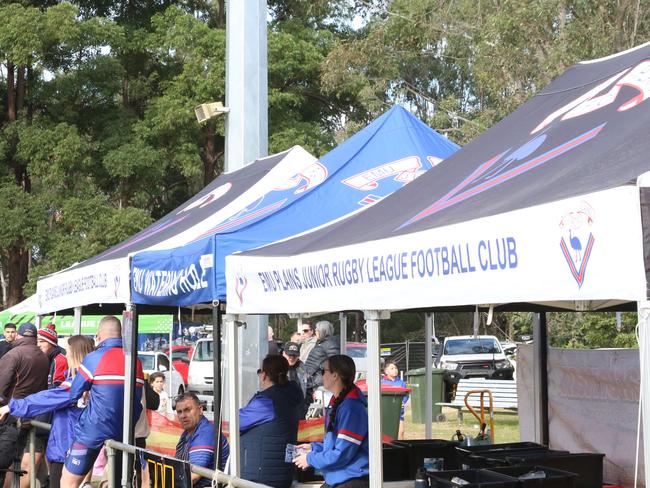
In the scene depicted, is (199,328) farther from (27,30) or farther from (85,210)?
(27,30)

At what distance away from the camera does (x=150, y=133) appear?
32.1m

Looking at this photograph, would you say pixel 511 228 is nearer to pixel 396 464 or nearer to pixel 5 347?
pixel 396 464

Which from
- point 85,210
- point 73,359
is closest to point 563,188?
point 73,359

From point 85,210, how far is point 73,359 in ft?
74.8

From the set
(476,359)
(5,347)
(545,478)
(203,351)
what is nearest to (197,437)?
(545,478)

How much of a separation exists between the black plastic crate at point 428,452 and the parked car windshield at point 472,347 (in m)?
22.1

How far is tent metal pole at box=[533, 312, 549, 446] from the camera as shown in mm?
9008

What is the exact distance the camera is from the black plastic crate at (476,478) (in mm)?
5250

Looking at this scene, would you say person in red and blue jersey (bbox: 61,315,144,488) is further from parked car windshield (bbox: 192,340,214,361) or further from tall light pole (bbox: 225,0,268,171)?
parked car windshield (bbox: 192,340,214,361)

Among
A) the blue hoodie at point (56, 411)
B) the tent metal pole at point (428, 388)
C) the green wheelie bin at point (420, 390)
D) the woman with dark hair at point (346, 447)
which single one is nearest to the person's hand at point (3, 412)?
the blue hoodie at point (56, 411)

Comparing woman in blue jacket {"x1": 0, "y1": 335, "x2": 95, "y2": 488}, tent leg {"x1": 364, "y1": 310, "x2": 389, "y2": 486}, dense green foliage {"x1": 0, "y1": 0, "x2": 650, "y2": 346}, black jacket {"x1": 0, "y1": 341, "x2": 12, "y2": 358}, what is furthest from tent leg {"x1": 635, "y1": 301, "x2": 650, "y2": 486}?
dense green foliage {"x1": 0, "y1": 0, "x2": 650, "y2": 346}

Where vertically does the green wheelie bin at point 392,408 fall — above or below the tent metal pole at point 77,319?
below

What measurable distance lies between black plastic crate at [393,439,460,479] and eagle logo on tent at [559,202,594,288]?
3944 mm

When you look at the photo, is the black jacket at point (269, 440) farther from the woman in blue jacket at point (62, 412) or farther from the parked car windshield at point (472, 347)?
the parked car windshield at point (472, 347)
